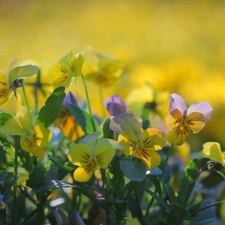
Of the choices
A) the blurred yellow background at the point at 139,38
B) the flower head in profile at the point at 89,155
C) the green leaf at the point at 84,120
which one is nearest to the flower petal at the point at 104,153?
the flower head in profile at the point at 89,155

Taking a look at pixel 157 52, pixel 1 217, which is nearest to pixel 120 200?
pixel 1 217

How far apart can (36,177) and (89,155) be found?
0.09 metres

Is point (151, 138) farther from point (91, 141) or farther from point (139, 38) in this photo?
point (139, 38)

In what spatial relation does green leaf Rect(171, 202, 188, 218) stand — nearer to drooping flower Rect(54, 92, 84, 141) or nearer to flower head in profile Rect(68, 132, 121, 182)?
flower head in profile Rect(68, 132, 121, 182)

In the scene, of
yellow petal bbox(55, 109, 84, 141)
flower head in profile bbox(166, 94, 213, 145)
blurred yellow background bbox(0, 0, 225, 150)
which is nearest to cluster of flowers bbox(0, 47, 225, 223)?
flower head in profile bbox(166, 94, 213, 145)

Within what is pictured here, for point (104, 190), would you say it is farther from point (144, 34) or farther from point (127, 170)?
point (144, 34)

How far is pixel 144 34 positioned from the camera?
3930 mm

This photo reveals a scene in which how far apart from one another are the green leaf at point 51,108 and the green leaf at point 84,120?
3 cm

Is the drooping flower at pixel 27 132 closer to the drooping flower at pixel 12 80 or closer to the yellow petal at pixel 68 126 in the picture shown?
the drooping flower at pixel 12 80

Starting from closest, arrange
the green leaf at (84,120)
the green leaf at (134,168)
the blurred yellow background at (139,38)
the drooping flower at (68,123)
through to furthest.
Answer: the green leaf at (134,168) < the green leaf at (84,120) < the drooping flower at (68,123) < the blurred yellow background at (139,38)

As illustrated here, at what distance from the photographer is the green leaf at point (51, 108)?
2.99 feet

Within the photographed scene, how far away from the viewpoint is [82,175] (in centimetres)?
85

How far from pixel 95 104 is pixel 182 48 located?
5.36 ft

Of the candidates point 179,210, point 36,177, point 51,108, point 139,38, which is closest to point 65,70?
point 51,108
